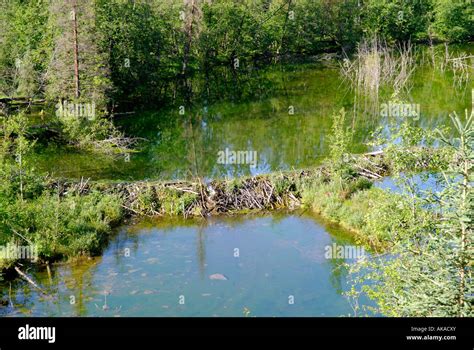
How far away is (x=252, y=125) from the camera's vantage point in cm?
2870

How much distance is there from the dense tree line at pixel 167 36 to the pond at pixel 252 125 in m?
2.83

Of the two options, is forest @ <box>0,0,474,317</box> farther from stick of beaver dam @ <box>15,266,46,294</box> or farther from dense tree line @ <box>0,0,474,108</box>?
dense tree line @ <box>0,0,474,108</box>

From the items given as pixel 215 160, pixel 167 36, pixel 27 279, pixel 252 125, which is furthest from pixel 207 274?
pixel 167 36

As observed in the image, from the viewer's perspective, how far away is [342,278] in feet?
47.5

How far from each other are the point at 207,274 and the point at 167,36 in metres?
27.5

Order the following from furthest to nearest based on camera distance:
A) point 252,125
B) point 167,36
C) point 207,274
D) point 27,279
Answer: point 167,36
point 252,125
point 207,274
point 27,279

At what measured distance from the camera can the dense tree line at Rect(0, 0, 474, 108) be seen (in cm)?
2727

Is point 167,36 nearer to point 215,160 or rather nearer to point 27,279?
point 215,160

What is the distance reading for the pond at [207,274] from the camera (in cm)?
1310

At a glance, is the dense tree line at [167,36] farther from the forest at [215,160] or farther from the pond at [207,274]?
the pond at [207,274]

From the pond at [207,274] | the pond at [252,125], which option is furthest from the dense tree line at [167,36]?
the pond at [207,274]
